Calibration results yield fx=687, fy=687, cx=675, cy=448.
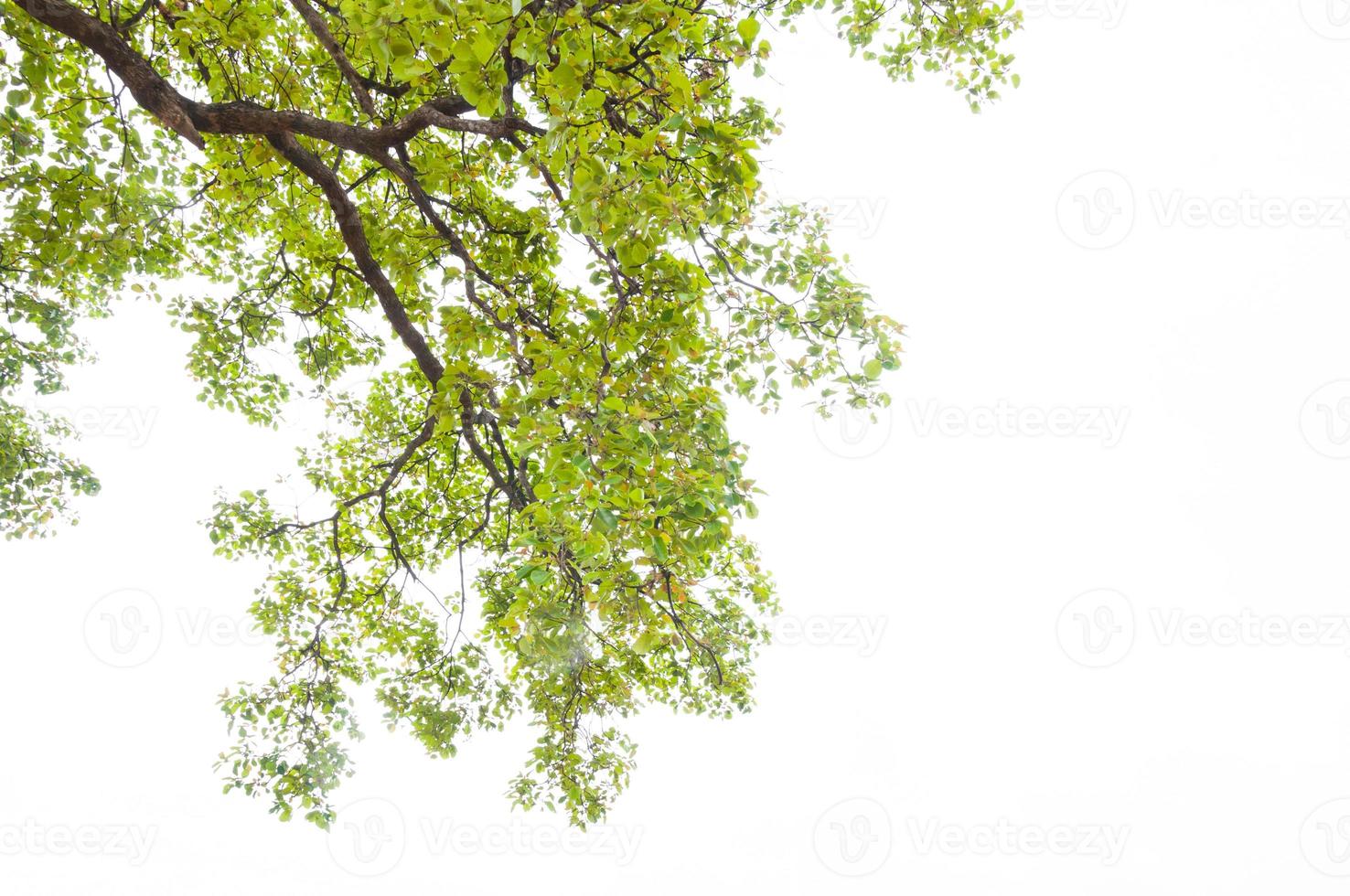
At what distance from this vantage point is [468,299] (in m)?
4.75

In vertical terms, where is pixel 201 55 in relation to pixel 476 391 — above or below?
above

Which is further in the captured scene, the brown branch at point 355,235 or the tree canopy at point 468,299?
the brown branch at point 355,235

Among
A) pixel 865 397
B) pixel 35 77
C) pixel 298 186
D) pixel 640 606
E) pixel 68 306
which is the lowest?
pixel 640 606

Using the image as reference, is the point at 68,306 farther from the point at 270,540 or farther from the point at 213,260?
the point at 270,540

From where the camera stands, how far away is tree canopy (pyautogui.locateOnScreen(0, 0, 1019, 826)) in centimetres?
263

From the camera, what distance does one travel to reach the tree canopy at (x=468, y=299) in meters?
2.63

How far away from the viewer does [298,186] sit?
638 centimetres

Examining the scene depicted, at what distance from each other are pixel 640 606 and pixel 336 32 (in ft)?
16.8

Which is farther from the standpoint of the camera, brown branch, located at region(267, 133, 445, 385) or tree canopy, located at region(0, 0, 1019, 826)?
brown branch, located at region(267, 133, 445, 385)

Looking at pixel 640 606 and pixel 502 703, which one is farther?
pixel 502 703

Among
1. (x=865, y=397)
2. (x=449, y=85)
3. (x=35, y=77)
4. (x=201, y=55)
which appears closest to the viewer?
(x=35, y=77)

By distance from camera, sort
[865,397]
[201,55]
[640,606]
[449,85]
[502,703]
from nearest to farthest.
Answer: [640,606] < [865,397] < [449,85] < [201,55] < [502,703]

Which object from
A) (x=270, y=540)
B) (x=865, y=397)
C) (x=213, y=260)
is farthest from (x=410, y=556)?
(x=865, y=397)

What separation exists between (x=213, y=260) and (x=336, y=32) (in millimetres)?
2986
